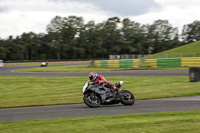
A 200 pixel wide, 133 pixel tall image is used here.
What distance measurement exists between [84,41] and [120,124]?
83266 millimetres

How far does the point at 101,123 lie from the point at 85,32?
85.9 metres

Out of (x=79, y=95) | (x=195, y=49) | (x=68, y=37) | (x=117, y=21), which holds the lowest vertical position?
(x=79, y=95)

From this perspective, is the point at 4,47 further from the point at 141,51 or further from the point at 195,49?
the point at 195,49

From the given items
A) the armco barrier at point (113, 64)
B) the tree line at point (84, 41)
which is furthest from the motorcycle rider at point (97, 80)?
the tree line at point (84, 41)

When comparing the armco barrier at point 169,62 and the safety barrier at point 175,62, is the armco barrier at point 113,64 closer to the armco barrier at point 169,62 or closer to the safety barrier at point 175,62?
the safety barrier at point 175,62

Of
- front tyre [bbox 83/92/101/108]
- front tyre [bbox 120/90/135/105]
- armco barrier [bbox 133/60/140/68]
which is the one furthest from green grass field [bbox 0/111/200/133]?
armco barrier [bbox 133/60/140/68]

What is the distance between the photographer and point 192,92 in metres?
13.7

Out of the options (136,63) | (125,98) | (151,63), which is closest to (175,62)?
(151,63)

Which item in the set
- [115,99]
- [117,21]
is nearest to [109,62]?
[115,99]

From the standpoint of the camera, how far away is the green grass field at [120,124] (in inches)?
256

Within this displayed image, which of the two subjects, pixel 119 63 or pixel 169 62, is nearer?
pixel 169 62

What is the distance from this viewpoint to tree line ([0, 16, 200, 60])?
85.9m

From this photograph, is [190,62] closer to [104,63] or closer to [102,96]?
[104,63]

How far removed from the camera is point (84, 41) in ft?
294
